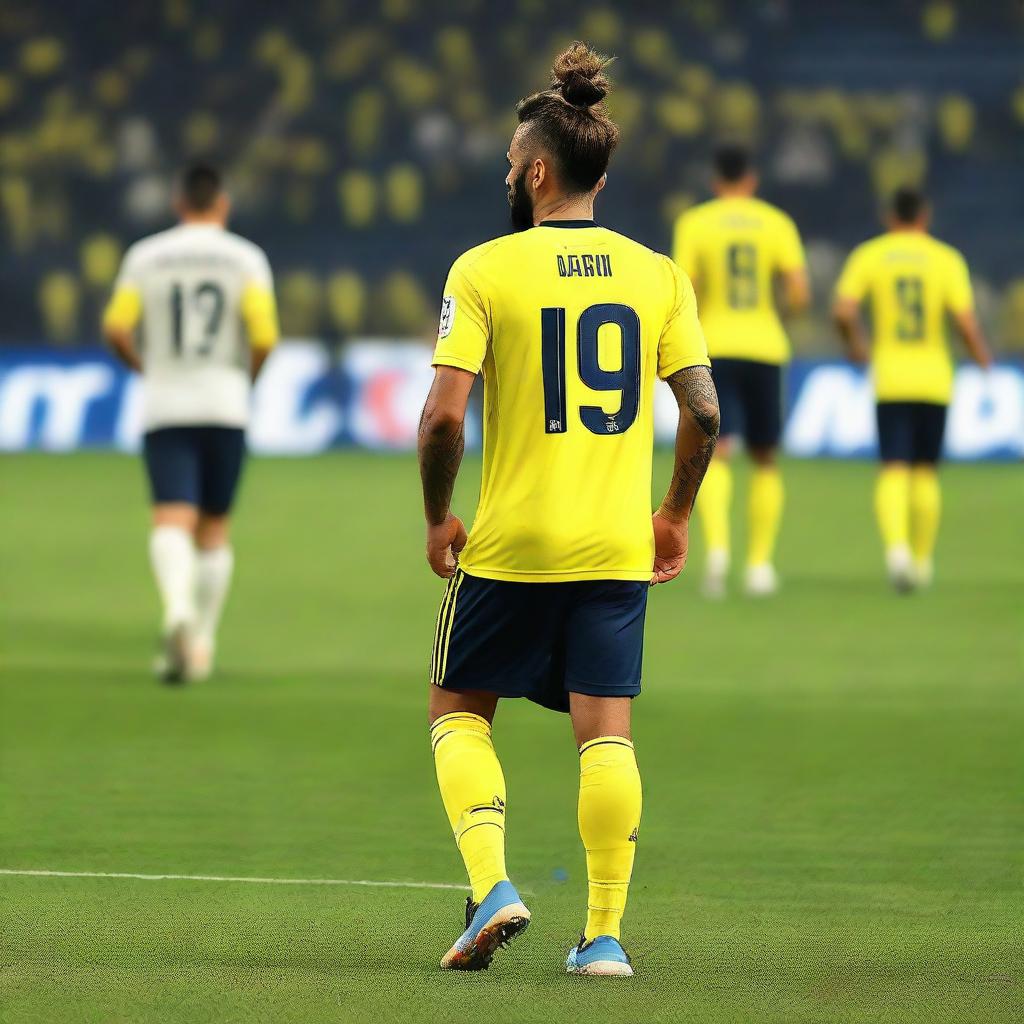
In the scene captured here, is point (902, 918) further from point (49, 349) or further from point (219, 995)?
point (49, 349)

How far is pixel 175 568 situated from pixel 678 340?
183 inches

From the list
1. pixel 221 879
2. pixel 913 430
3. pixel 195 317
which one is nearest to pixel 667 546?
pixel 221 879

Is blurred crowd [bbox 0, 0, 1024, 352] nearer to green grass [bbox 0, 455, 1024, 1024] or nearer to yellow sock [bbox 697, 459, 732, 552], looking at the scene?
yellow sock [bbox 697, 459, 732, 552]

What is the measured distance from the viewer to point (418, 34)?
25734 mm

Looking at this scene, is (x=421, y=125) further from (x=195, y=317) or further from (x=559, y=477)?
(x=559, y=477)

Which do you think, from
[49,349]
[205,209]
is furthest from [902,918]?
[49,349]

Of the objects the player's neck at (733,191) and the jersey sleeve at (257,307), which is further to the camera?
the player's neck at (733,191)

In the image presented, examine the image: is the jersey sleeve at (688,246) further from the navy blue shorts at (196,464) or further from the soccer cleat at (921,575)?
the navy blue shorts at (196,464)

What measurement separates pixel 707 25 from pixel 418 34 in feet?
10.9

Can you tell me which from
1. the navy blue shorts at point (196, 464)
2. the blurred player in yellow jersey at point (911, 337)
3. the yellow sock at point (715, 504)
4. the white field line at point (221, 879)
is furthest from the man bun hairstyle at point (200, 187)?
the blurred player in yellow jersey at point (911, 337)

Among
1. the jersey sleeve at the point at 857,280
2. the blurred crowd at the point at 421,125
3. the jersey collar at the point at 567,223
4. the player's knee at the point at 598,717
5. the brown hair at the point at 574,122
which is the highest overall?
the blurred crowd at the point at 421,125

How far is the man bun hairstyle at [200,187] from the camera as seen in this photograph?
8.95m

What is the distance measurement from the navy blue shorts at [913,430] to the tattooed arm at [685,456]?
26.5 ft

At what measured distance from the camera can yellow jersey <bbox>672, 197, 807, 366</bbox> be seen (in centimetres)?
1192
